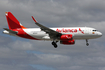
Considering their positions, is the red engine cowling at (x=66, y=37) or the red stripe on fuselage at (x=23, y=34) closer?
the red engine cowling at (x=66, y=37)

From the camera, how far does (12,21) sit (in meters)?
79.1

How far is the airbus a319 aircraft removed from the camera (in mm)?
69375

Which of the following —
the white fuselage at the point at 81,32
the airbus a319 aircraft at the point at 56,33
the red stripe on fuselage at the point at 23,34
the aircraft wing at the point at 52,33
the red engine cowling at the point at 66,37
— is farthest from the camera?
the red stripe on fuselage at the point at 23,34

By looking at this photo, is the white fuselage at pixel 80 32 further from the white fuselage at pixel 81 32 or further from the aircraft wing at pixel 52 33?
the aircraft wing at pixel 52 33

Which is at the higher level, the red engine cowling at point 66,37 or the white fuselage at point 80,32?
the white fuselage at point 80,32

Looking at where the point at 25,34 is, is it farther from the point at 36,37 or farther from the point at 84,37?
the point at 84,37

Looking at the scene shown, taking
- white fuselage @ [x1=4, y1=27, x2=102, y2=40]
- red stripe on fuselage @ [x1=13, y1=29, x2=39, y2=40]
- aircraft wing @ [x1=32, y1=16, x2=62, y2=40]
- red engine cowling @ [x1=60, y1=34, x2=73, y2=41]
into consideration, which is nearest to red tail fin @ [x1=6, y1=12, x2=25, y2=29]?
red stripe on fuselage @ [x1=13, y1=29, x2=39, y2=40]

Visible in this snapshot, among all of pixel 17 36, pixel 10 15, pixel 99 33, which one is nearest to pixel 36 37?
pixel 17 36

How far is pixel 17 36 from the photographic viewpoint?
76500 mm

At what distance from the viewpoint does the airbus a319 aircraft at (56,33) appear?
228ft

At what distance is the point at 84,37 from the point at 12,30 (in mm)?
24910

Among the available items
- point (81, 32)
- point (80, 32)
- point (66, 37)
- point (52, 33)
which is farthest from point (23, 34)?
point (81, 32)

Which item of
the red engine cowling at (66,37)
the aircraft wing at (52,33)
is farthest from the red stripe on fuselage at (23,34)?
the red engine cowling at (66,37)

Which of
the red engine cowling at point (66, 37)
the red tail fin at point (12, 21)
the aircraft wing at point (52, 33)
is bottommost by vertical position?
the red engine cowling at point (66, 37)
